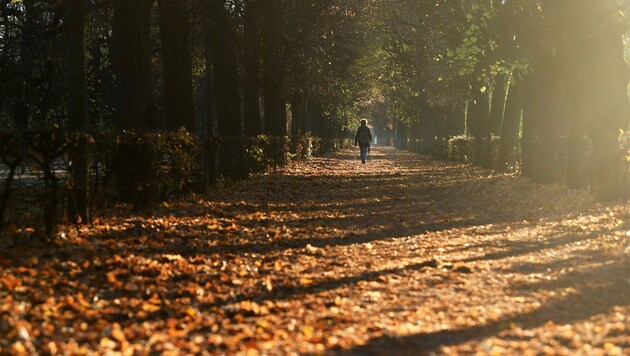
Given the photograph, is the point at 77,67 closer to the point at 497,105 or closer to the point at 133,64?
the point at 133,64

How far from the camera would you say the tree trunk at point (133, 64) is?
14.1 meters

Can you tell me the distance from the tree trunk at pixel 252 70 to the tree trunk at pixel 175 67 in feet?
30.7

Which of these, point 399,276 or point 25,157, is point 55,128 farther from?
point 399,276

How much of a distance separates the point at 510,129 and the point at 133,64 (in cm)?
1618

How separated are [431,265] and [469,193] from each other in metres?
11.7

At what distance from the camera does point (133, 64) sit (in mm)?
14102

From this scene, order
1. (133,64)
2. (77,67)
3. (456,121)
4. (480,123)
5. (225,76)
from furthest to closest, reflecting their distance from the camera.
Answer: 1. (456,121)
2. (480,123)
3. (225,76)
4. (133,64)
5. (77,67)

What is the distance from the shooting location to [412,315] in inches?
260

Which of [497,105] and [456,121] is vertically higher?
[497,105]

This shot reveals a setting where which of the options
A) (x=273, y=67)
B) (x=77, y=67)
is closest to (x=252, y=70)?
(x=273, y=67)

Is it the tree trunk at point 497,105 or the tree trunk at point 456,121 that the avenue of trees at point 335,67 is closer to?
the tree trunk at point 497,105

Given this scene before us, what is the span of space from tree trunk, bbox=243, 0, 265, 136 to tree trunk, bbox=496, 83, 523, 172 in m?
8.52

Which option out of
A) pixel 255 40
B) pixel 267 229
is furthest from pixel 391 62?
pixel 267 229

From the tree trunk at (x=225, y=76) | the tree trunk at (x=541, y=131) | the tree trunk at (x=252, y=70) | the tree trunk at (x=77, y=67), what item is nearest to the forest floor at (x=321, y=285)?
the tree trunk at (x=77, y=67)
